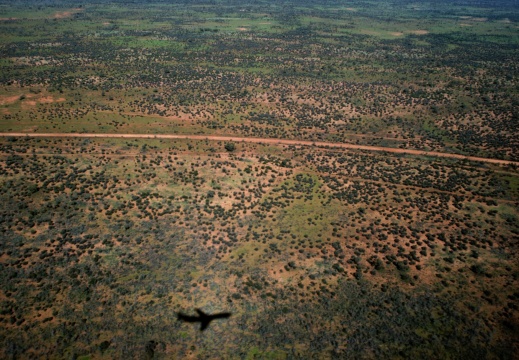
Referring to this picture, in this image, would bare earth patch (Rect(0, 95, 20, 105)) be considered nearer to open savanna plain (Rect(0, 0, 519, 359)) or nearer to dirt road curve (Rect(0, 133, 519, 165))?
open savanna plain (Rect(0, 0, 519, 359))

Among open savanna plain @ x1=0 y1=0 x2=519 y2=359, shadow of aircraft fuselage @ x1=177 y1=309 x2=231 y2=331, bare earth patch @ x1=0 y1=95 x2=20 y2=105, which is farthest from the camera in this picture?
bare earth patch @ x1=0 y1=95 x2=20 y2=105

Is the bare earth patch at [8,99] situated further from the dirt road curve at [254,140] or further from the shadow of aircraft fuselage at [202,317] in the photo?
the shadow of aircraft fuselage at [202,317]

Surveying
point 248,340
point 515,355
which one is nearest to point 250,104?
point 248,340

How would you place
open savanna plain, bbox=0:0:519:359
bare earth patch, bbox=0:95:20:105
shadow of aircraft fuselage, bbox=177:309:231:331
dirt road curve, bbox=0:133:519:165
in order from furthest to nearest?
bare earth patch, bbox=0:95:20:105, dirt road curve, bbox=0:133:519:165, shadow of aircraft fuselage, bbox=177:309:231:331, open savanna plain, bbox=0:0:519:359

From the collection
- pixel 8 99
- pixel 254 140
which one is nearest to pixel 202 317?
pixel 254 140

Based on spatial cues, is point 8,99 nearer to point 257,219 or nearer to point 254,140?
point 254,140

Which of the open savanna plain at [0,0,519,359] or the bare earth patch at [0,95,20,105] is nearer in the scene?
the open savanna plain at [0,0,519,359]

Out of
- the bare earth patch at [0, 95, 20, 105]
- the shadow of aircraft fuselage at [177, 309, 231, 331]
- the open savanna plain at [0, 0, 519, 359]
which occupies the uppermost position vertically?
the bare earth patch at [0, 95, 20, 105]

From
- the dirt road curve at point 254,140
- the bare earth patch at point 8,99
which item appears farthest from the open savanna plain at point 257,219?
the bare earth patch at point 8,99

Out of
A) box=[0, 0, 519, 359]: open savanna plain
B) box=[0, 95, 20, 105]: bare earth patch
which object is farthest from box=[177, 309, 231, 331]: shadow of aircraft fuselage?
box=[0, 95, 20, 105]: bare earth patch

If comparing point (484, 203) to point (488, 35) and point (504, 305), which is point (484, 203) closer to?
point (504, 305)
